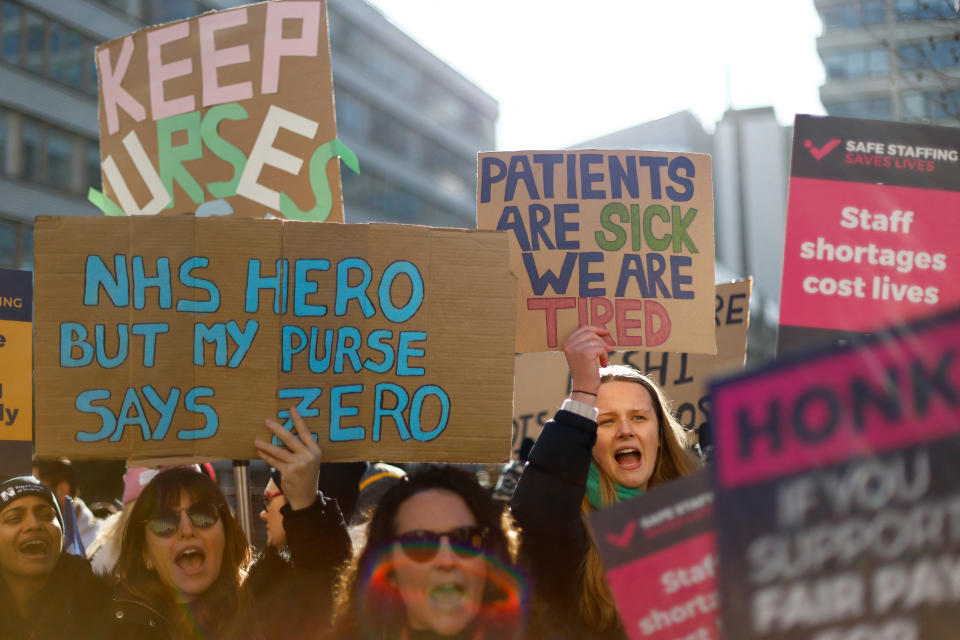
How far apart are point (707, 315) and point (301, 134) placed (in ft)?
5.16

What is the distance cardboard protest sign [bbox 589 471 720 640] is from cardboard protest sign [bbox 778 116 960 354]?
1.48m

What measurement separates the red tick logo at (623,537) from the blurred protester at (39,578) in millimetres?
2012

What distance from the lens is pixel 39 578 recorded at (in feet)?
10.5

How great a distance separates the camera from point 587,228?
11.6ft

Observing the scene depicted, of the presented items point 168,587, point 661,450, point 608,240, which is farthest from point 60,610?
point 608,240

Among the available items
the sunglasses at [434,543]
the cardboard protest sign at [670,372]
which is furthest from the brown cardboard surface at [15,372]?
the cardboard protest sign at [670,372]

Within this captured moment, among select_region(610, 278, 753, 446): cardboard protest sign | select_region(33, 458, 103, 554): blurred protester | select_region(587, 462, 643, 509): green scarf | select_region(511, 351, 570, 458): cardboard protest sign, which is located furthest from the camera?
select_region(33, 458, 103, 554): blurred protester

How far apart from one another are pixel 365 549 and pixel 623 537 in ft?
2.69

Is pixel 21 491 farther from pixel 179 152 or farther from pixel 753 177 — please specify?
pixel 753 177

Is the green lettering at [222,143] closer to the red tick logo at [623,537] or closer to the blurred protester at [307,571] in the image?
the blurred protester at [307,571]

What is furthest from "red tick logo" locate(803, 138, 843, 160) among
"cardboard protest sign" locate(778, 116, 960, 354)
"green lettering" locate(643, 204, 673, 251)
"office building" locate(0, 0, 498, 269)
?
"office building" locate(0, 0, 498, 269)

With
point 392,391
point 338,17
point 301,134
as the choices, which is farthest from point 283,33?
point 338,17

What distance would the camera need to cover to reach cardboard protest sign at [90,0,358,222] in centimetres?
374

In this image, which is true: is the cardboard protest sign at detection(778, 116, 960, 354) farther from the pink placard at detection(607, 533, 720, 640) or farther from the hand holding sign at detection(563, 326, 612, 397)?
the pink placard at detection(607, 533, 720, 640)
